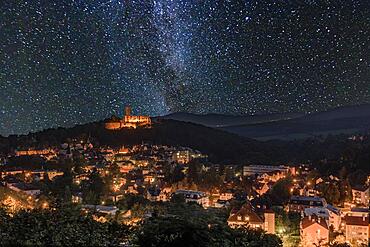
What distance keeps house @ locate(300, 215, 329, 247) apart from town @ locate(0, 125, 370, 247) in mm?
16

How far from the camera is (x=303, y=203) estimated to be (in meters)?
9.75

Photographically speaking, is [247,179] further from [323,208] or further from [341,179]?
[323,208]

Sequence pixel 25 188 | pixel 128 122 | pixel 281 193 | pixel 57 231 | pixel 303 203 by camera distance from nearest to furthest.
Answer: pixel 57 231 → pixel 303 203 → pixel 281 193 → pixel 25 188 → pixel 128 122

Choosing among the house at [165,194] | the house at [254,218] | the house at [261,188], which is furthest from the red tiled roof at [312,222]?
the house at [261,188]

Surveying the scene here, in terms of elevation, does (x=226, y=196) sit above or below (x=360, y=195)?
below

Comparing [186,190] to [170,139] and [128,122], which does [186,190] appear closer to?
[170,139]

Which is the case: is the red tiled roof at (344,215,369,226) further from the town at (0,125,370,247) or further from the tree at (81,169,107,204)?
the tree at (81,169,107,204)

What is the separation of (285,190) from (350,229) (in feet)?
14.3

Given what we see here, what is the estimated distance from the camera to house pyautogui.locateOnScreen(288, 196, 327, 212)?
9570 mm

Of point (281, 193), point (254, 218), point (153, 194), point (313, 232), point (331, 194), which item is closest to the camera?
point (313, 232)

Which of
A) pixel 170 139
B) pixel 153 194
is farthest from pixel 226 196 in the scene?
pixel 170 139

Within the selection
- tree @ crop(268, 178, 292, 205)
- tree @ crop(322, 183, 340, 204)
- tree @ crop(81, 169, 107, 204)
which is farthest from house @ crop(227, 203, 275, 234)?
tree @ crop(81, 169, 107, 204)

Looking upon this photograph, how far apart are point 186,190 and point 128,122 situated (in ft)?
56.9

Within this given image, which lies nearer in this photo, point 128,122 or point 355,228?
point 355,228
